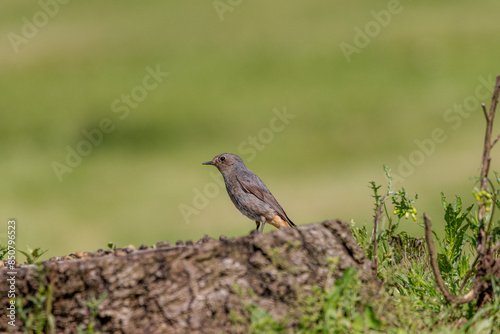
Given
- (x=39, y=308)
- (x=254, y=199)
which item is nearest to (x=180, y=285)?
(x=39, y=308)

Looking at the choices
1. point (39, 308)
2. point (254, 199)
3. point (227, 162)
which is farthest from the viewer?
point (227, 162)

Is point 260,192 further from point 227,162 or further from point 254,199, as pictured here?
point 227,162

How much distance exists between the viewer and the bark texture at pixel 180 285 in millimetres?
3121

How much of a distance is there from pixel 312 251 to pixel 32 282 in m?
1.40

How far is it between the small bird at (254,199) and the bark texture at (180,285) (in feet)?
9.98

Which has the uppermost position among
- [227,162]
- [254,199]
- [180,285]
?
[227,162]

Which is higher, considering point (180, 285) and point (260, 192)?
point (260, 192)

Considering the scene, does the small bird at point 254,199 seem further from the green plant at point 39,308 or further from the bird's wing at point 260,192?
the green plant at point 39,308

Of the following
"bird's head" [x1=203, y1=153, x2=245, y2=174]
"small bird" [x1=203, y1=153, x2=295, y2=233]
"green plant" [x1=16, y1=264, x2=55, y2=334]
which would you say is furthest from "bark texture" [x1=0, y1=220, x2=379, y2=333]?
"bird's head" [x1=203, y1=153, x2=245, y2=174]

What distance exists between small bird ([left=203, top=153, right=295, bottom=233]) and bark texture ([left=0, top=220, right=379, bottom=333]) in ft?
9.98

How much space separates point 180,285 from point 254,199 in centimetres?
→ 323

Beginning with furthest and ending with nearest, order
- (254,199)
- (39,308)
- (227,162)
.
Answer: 1. (227,162)
2. (254,199)
3. (39,308)

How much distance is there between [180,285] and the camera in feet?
10.3

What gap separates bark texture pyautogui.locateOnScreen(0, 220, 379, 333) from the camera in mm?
3121
